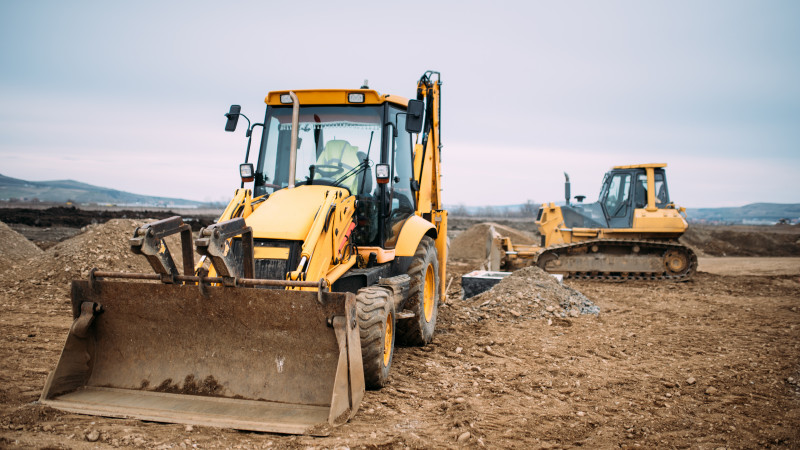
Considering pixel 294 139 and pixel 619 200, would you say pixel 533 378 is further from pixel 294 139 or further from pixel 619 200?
pixel 619 200

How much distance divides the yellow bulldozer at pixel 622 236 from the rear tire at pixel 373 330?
11333mm

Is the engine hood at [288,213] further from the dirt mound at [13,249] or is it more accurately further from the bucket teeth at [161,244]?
the dirt mound at [13,249]

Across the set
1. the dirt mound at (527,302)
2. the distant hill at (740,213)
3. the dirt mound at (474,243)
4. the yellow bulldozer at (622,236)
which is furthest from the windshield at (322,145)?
the distant hill at (740,213)

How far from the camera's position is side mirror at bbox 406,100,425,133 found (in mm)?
6332

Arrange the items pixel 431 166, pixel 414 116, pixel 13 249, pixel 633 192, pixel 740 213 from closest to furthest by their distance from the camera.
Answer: pixel 414 116
pixel 431 166
pixel 13 249
pixel 633 192
pixel 740 213

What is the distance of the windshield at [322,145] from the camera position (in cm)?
641

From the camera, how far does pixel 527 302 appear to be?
961 cm

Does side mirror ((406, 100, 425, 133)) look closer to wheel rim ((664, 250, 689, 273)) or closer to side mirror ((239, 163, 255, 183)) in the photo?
side mirror ((239, 163, 255, 183))

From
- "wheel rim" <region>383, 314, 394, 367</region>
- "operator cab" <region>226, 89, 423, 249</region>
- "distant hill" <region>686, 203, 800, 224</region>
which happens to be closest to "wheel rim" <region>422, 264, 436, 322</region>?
"operator cab" <region>226, 89, 423, 249</region>

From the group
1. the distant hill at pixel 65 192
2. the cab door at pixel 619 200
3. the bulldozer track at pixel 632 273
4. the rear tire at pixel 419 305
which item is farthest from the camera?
the distant hill at pixel 65 192

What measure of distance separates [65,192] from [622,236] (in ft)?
467

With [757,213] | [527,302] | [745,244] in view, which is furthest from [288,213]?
[757,213]

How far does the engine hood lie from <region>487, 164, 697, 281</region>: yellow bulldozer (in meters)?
11.1

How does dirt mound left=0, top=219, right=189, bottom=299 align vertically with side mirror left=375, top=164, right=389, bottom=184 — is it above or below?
below
